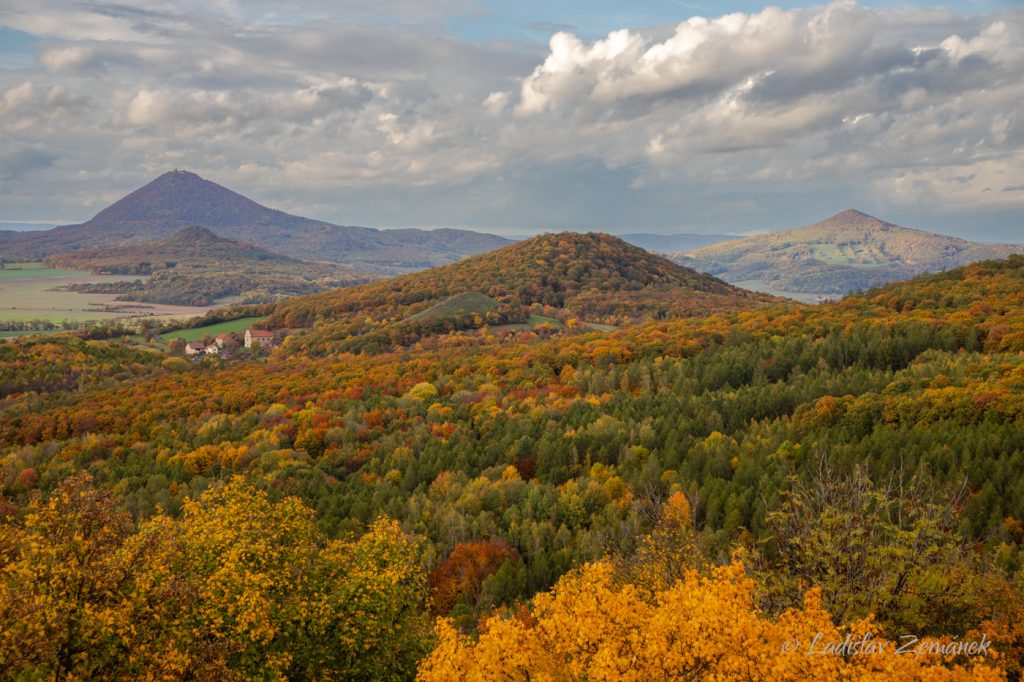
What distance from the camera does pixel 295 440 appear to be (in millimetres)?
73562

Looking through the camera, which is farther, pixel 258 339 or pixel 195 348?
pixel 258 339

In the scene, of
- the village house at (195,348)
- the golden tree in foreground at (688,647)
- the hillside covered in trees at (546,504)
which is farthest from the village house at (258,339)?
the golden tree in foreground at (688,647)

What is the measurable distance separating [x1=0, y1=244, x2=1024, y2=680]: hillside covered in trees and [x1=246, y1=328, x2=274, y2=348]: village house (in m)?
50.2

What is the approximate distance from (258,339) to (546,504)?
159 meters

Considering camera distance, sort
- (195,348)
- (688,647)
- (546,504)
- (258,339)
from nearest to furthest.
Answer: (688,647) → (546,504) → (195,348) → (258,339)

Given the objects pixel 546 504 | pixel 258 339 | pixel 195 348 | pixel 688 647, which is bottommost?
pixel 195 348

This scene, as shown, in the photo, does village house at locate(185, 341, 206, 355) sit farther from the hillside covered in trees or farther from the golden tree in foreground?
the golden tree in foreground

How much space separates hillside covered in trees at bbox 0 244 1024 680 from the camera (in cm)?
1909

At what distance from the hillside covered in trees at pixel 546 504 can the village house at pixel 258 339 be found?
165 feet

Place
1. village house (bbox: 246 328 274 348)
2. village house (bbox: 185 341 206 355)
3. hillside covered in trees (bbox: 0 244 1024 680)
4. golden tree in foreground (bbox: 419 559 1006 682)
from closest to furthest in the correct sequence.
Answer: golden tree in foreground (bbox: 419 559 1006 682) < hillside covered in trees (bbox: 0 244 1024 680) < village house (bbox: 185 341 206 355) < village house (bbox: 246 328 274 348)

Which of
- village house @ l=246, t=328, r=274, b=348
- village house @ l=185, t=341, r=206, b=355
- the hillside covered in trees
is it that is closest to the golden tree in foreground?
the hillside covered in trees

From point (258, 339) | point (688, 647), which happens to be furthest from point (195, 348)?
point (688, 647)

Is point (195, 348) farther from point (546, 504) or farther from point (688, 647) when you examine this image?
point (688, 647)

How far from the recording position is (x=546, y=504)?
51.5 m
